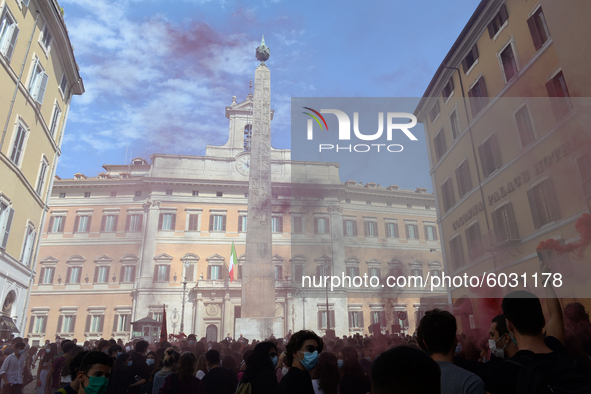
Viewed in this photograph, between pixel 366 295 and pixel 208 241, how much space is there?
13.1 m

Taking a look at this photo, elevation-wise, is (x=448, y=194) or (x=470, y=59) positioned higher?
(x=470, y=59)

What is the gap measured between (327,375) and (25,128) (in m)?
15.8

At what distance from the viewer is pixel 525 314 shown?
2078 millimetres

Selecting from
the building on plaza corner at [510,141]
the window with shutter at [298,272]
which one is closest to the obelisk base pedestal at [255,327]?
the building on plaza corner at [510,141]

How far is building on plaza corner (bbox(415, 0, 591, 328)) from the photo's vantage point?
857 centimetres

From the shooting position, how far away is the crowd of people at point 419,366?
1.27m

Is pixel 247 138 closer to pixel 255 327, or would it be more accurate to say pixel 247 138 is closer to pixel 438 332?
pixel 255 327

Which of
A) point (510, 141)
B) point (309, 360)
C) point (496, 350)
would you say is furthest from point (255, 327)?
point (496, 350)

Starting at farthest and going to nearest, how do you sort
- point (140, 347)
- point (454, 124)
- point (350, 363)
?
point (454, 124), point (140, 347), point (350, 363)

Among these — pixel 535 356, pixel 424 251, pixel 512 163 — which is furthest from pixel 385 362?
pixel 424 251

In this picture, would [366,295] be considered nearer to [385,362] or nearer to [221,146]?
[221,146]

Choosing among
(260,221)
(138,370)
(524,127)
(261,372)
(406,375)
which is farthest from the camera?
(260,221)

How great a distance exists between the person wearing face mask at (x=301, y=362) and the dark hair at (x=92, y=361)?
1204 millimetres

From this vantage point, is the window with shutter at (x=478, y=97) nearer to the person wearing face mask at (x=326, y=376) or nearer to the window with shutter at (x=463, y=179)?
the window with shutter at (x=463, y=179)
